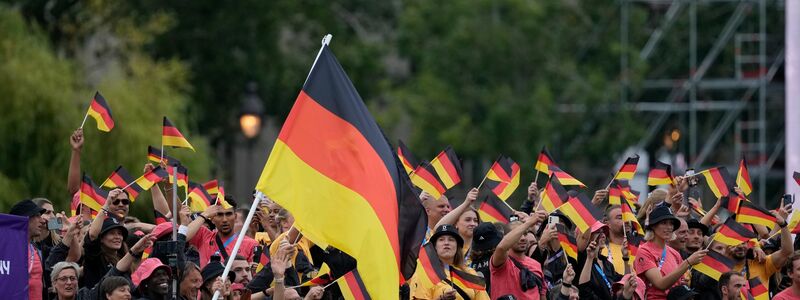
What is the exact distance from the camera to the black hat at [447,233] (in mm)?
15523

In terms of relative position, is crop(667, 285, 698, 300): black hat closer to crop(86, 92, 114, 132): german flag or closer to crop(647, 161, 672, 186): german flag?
crop(647, 161, 672, 186): german flag

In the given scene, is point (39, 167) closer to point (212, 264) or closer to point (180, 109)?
point (180, 109)

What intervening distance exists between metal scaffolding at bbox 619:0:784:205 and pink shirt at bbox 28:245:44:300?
92.3ft

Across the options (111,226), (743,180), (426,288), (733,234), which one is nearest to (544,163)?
(743,180)

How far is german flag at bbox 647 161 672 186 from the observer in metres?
18.7

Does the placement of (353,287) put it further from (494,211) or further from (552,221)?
(494,211)

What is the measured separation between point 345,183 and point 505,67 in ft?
95.1

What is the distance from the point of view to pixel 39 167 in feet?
108

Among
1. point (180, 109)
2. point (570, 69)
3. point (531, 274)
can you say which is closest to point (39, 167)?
point (180, 109)

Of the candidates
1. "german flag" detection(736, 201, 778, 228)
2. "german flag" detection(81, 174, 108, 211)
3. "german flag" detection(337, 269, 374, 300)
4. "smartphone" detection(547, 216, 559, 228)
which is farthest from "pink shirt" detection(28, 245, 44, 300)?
"german flag" detection(736, 201, 778, 228)

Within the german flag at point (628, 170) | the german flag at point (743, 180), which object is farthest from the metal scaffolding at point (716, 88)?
the german flag at point (628, 170)

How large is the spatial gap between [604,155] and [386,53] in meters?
5.76

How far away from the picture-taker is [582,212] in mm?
16828

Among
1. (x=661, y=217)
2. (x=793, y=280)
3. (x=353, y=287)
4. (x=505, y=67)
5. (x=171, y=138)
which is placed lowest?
(x=793, y=280)
